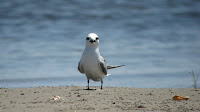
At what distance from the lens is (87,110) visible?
4.66 m

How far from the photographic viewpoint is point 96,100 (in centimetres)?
532

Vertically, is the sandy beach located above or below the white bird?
below

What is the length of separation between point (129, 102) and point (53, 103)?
1.08 m

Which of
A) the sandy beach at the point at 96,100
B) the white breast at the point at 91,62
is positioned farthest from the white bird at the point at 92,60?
the sandy beach at the point at 96,100

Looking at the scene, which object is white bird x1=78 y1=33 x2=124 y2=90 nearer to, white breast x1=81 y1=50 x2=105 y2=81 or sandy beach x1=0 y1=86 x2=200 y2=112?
white breast x1=81 y1=50 x2=105 y2=81

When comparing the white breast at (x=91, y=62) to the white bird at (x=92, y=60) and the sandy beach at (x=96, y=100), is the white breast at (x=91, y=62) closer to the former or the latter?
the white bird at (x=92, y=60)

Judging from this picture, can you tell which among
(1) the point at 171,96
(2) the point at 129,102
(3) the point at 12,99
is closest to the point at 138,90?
(1) the point at 171,96

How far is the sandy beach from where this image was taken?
479cm

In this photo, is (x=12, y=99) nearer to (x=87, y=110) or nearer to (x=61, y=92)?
(x=61, y=92)

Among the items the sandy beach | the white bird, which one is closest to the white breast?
the white bird

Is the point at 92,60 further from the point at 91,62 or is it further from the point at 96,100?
the point at 96,100

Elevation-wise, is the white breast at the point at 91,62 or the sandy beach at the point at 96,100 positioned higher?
the white breast at the point at 91,62

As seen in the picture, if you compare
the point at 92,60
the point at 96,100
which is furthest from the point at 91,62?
the point at 96,100

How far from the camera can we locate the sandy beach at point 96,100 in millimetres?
4785
